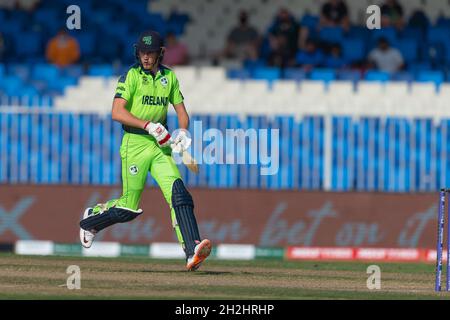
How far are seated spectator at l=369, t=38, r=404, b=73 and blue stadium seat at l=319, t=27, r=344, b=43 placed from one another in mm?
751

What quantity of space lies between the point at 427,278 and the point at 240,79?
7.66 meters

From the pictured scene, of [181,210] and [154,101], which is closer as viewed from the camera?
[181,210]

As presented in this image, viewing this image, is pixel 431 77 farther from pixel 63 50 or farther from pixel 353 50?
pixel 63 50

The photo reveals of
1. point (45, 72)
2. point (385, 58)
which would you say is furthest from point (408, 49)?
point (45, 72)

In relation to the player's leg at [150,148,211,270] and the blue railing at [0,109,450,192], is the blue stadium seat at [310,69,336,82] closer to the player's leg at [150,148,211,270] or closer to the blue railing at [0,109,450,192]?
the blue railing at [0,109,450,192]

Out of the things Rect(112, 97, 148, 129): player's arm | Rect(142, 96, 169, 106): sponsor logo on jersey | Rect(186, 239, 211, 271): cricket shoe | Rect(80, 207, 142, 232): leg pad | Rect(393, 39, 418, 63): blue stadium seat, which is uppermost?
Rect(393, 39, 418, 63): blue stadium seat

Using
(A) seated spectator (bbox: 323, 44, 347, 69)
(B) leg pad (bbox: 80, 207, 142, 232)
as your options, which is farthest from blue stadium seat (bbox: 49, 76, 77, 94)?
(B) leg pad (bbox: 80, 207, 142, 232)

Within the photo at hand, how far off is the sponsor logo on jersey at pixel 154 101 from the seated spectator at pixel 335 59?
948 centimetres

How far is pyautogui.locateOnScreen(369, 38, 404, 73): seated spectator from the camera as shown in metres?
22.1

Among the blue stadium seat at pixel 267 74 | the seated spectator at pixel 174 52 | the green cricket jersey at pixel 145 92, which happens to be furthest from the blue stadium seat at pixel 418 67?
the green cricket jersey at pixel 145 92

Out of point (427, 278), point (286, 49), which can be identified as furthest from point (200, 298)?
point (286, 49)

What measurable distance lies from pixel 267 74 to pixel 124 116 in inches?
331

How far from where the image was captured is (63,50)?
72.7 ft

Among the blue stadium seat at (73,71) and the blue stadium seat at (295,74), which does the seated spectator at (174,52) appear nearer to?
the blue stadium seat at (73,71)
